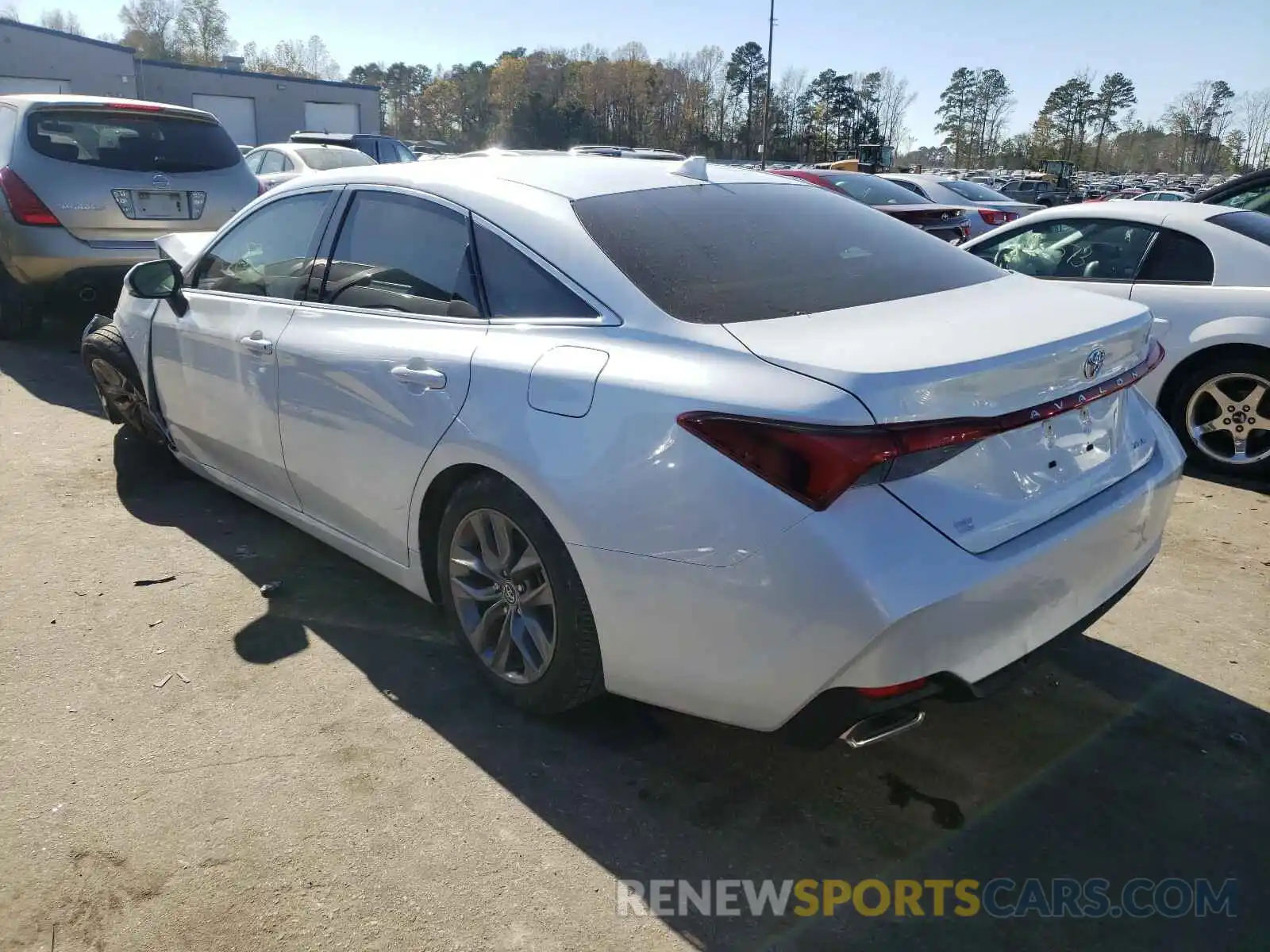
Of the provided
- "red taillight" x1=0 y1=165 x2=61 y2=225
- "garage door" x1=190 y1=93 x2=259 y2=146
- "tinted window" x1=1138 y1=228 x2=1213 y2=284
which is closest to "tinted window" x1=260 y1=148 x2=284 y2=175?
"red taillight" x1=0 y1=165 x2=61 y2=225

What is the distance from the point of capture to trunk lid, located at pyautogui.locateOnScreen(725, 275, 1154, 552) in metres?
2.07

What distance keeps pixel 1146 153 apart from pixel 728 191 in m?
95.4

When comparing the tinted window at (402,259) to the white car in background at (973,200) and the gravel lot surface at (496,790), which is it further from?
→ the white car in background at (973,200)

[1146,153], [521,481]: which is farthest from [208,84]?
[1146,153]

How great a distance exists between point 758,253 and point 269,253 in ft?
6.94

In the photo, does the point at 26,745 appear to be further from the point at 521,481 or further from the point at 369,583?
the point at 521,481

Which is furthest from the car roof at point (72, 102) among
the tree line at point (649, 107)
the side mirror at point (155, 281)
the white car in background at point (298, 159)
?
the tree line at point (649, 107)

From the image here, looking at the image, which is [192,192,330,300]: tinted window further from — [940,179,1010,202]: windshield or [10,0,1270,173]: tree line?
[10,0,1270,173]: tree line

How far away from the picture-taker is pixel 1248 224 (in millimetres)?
5453

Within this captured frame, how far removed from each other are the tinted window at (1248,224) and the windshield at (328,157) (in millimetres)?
10047

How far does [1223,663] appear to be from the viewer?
3266 millimetres

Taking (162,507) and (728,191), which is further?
(162,507)

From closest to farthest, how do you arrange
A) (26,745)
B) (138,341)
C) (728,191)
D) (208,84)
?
(26,745), (728,191), (138,341), (208,84)

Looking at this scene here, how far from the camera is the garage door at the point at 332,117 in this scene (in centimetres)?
4472
